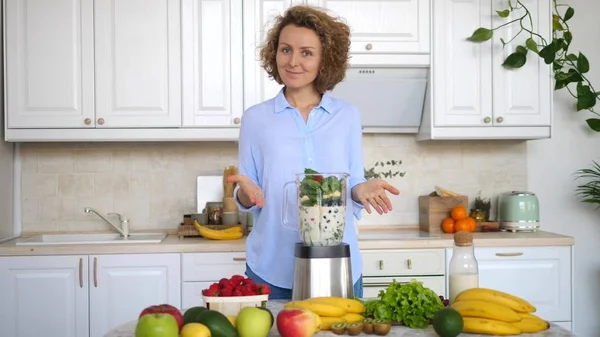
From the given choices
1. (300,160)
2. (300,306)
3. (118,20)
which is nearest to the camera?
(300,306)

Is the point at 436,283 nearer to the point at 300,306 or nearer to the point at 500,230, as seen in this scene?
the point at 500,230

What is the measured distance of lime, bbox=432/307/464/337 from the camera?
4.63ft

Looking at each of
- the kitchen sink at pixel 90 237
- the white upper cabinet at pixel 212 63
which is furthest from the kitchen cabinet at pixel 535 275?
the kitchen sink at pixel 90 237

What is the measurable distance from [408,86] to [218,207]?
4.01ft

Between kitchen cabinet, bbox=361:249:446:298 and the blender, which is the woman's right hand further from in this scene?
kitchen cabinet, bbox=361:249:446:298

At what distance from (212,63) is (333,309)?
2.30 metres

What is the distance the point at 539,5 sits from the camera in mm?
3789

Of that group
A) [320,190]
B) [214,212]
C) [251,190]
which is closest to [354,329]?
[320,190]

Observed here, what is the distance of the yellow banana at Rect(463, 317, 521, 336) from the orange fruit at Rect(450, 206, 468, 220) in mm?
2297

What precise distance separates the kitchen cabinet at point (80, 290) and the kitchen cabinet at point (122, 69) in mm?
659

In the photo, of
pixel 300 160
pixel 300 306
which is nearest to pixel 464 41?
pixel 300 160

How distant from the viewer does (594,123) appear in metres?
3.99

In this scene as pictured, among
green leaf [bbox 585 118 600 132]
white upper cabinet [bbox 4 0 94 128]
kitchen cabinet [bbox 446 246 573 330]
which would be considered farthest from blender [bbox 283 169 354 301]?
green leaf [bbox 585 118 600 132]

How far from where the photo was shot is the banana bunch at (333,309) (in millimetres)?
1554
